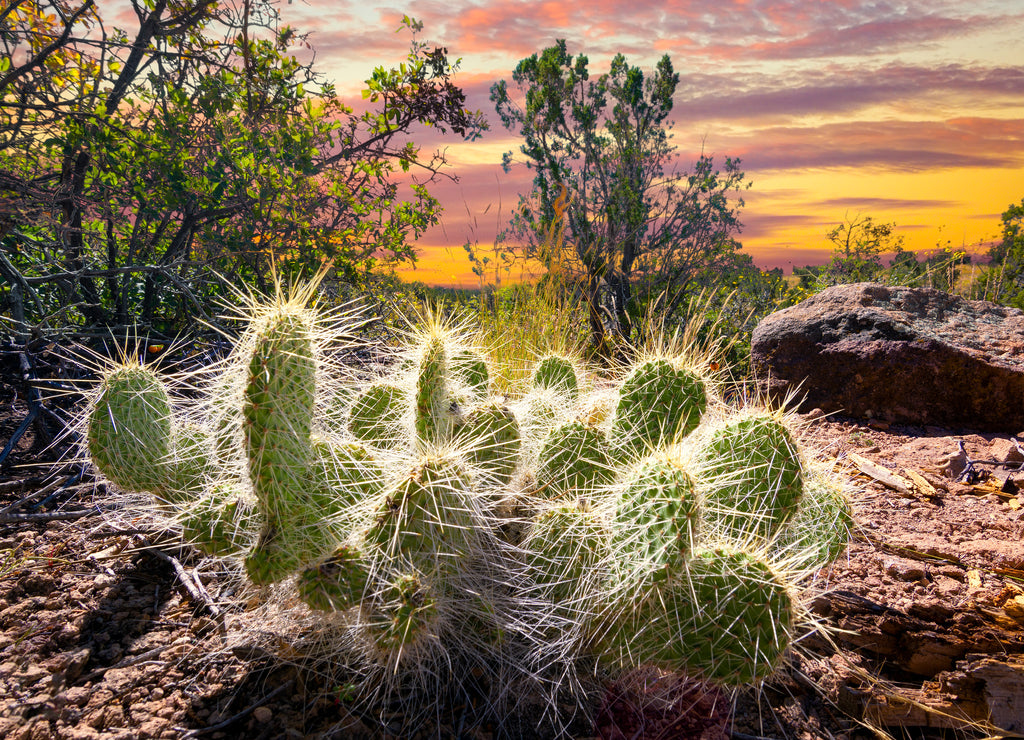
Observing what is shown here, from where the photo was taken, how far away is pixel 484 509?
69.1 inches

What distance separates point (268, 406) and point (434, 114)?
385cm

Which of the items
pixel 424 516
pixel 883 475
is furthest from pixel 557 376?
pixel 883 475

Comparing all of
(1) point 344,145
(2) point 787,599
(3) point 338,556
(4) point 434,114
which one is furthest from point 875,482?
(1) point 344,145

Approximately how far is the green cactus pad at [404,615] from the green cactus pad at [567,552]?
0.37 metres

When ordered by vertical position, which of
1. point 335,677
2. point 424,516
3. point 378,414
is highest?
point 378,414

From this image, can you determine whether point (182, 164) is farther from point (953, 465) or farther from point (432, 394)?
point (953, 465)

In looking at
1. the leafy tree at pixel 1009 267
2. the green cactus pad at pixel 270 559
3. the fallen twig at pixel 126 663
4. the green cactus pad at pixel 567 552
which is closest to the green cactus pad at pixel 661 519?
the green cactus pad at pixel 567 552

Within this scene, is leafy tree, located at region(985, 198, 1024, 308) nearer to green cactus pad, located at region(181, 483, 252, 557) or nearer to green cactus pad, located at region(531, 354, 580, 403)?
green cactus pad, located at region(531, 354, 580, 403)

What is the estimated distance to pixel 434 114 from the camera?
15.7 ft

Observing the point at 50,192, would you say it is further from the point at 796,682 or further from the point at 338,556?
Result: the point at 796,682

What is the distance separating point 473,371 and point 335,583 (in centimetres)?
119

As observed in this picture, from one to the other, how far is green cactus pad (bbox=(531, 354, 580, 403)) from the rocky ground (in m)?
1.31

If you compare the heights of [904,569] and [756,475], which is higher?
[756,475]

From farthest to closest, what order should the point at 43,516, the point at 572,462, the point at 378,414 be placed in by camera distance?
the point at 43,516
the point at 378,414
the point at 572,462
